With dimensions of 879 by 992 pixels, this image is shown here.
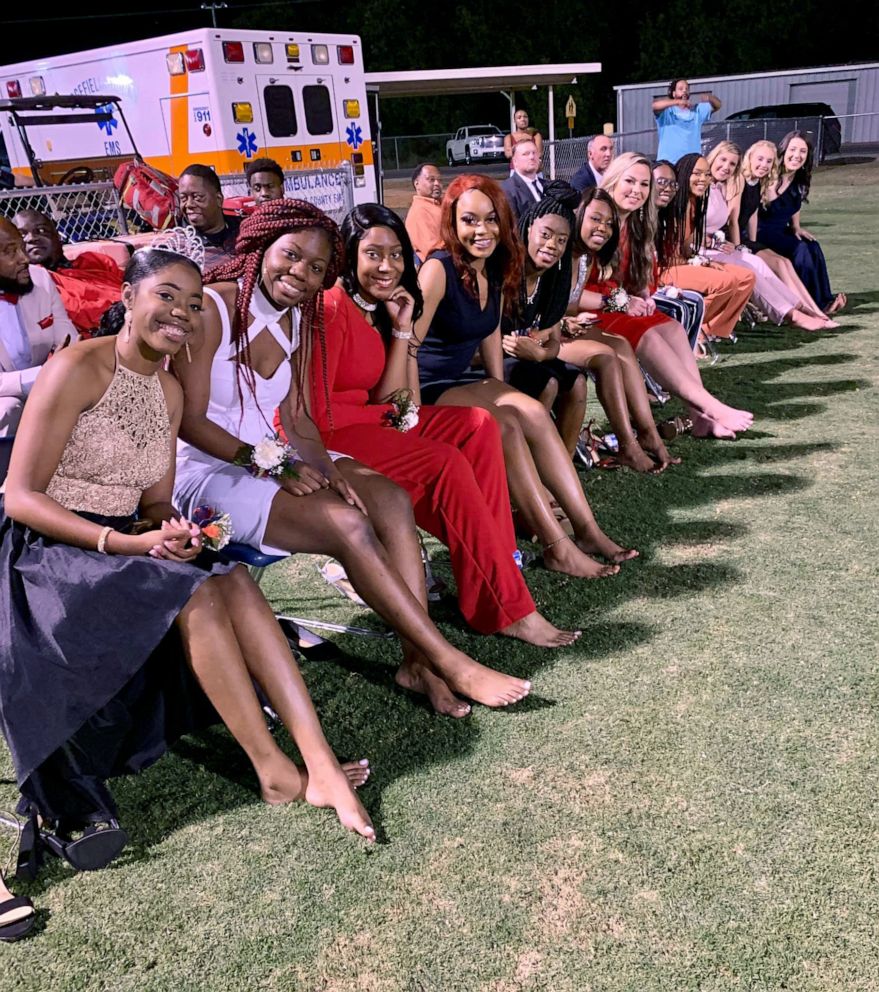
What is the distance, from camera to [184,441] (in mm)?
2902

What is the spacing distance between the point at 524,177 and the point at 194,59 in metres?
4.75

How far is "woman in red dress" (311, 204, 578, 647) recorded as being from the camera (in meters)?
3.20

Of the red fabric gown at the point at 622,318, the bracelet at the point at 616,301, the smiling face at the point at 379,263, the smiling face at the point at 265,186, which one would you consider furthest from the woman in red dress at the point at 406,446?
the smiling face at the point at 265,186

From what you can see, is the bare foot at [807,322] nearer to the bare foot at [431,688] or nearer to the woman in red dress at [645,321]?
the woman in red dress at [645,321]

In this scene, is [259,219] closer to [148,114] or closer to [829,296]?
[829,296]

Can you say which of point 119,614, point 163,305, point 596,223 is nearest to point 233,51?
point 596,223

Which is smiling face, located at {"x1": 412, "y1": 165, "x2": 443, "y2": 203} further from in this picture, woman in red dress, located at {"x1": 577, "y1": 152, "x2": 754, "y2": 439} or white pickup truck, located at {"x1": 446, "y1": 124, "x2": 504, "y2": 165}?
white pickup truck, located at {"x1": 446, "y1": 124, "x2": 504, "y2": 165}

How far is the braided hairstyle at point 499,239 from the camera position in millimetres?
3656

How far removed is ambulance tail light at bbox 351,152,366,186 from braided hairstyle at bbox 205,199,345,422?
31.4 ft

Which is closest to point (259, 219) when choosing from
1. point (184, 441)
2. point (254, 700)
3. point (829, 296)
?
point (184, 441)

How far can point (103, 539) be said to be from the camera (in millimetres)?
2303

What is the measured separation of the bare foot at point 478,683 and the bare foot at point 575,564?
0.91 m

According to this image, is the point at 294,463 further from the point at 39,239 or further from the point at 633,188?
the point at 633,188

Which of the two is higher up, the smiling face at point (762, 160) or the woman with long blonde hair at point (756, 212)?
the smiling face at point (762, 160)
